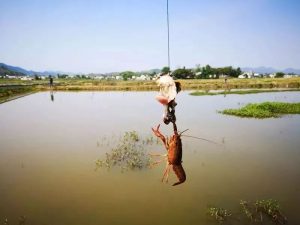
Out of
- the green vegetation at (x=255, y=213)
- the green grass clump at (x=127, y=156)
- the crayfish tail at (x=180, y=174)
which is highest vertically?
the crayfish tail at (x=180, y=174)

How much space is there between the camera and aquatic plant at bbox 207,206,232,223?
7.78 metres

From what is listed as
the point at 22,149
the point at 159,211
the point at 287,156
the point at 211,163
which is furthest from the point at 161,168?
the point at 22,149

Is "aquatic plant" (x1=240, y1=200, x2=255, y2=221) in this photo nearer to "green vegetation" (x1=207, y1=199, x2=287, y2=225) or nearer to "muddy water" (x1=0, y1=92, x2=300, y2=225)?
"green vegetation" (x1=207, y1=199, x2=287, y2=225)

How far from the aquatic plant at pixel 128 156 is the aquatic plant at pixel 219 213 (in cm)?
409

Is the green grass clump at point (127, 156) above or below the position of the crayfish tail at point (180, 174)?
below

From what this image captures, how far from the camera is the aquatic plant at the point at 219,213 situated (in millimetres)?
7777

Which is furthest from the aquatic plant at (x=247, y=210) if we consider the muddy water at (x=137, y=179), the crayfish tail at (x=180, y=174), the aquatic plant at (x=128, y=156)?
the crayfish tail at (x=180, y=174)

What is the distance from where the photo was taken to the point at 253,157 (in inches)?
504

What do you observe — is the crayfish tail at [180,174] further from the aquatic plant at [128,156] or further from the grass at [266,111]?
the grass at [266,111]

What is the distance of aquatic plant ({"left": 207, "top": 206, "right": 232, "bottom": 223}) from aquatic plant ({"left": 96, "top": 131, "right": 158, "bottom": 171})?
4.09 meters

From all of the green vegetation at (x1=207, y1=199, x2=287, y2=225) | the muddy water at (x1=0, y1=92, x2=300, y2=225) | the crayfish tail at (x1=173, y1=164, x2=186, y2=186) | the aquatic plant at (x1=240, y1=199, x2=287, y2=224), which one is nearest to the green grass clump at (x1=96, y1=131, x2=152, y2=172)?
the muddy water at (x1=0, y1=92, x2=300, y2=225)

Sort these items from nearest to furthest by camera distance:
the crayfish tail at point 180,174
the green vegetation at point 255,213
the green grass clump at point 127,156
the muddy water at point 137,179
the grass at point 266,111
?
1. the crayfish tail at point 180,174
2. the green vegetation at point 255,213
3. the muddy water at point 137,179
4. the green grass clump at point 127,156
5. the grass at point 266,111

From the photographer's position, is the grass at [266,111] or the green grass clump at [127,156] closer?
the green grass clump at [127,156]

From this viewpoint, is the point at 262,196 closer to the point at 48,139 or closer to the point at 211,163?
the point at 211,163
